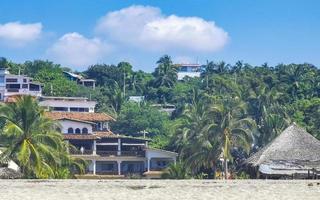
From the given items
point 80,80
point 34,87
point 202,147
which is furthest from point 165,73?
point 202,147

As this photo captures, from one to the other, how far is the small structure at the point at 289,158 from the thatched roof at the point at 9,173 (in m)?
12.1

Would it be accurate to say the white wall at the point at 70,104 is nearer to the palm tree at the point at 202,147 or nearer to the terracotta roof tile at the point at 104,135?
the terracotta roof tile at the point at 104,135

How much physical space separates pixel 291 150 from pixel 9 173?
47.7 feet

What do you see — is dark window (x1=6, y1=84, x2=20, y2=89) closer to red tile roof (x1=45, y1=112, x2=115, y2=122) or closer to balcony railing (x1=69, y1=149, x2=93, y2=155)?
red tile roof (x1=45, y1=112, x2=115, y2=122)

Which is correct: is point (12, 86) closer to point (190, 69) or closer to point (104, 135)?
point (104, 135)

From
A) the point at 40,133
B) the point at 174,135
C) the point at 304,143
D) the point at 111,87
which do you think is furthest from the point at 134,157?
the point at 111,87

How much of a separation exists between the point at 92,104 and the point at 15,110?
42.4 metres

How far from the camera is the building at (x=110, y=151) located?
206 feet

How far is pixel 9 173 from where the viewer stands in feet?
122

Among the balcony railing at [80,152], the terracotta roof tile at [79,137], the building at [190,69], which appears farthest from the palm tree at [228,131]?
the building at [190,69]

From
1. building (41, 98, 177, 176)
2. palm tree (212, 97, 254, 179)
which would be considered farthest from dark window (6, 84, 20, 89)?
palm tree (212, 97, 254, 179)

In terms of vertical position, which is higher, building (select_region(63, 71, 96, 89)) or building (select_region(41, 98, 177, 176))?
building (select_region(63, 71, 96, 89))

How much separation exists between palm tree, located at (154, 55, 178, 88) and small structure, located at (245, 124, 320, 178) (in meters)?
72.5

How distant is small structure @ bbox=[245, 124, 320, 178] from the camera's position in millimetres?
34781
